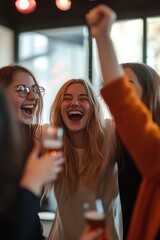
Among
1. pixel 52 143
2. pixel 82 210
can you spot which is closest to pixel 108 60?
pixel 52 143

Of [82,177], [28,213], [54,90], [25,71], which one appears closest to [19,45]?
[54,90]

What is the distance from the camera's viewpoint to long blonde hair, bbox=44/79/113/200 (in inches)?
78.6

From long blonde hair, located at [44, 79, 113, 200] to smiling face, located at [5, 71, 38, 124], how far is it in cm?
14

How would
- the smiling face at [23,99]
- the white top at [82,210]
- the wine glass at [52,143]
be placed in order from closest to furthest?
the wine glass at [52,143] → the white top at [82,210] → the smiling face at [23,99]

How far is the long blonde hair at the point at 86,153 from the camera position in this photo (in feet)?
6.55

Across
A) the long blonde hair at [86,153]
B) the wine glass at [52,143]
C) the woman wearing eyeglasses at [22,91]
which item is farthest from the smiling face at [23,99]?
the wine glass at [52,143]

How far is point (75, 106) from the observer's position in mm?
2205

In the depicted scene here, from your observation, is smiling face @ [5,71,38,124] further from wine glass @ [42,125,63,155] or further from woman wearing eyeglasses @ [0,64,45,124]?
wine glass @ [42,125,63,155]

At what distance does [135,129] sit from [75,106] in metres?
1.25

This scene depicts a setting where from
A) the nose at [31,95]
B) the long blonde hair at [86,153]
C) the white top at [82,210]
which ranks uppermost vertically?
the nose at [31,95]

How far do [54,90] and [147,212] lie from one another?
12.3 feet

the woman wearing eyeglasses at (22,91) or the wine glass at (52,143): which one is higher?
the woman wearing eyeglasses at (22,91)

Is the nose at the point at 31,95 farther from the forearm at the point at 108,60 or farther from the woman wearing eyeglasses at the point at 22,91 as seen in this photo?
the forearm at the point at 108,60

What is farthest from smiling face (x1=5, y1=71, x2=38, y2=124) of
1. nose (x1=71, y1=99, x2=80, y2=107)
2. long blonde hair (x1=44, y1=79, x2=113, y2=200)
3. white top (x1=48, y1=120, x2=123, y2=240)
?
white top (x1=48, y1=120, x2=123, y2=240)
